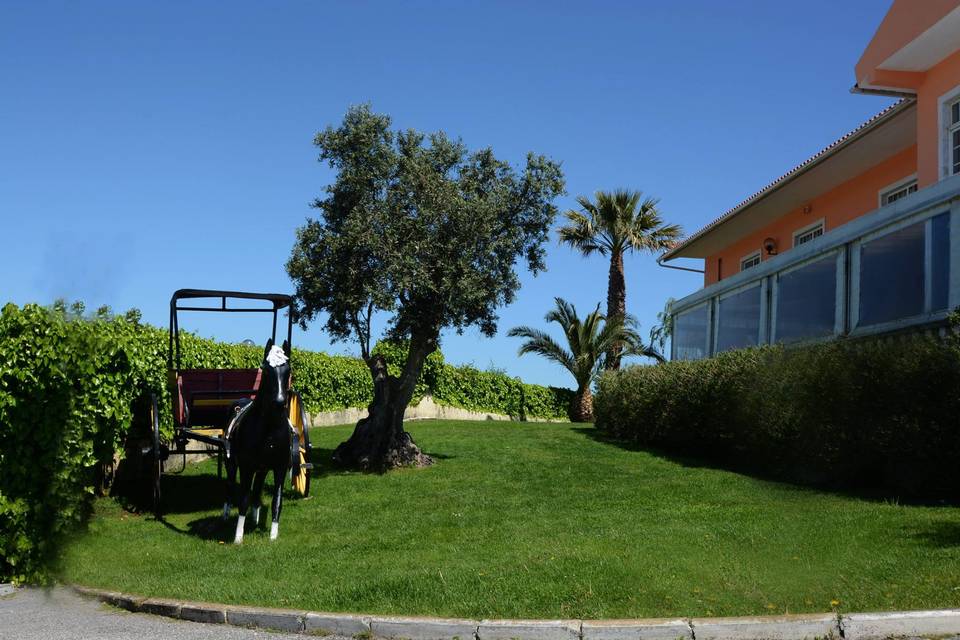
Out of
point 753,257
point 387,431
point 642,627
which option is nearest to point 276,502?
point 642,627

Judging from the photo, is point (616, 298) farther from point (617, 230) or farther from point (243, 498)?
point (243, 498)

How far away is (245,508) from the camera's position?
1105cm

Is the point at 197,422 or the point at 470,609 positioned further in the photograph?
the point at 197,422

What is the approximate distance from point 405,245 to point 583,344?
20.1 meters

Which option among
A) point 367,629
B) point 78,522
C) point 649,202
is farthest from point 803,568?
point 649,202

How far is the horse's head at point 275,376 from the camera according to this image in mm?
10172

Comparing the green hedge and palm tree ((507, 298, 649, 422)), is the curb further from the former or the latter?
palm tree ((507, 298, 649, 422))

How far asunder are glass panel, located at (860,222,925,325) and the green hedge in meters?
0.81

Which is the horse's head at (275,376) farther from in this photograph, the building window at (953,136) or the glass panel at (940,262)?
the building window at (953,136)

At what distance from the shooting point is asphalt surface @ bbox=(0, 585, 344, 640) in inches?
284

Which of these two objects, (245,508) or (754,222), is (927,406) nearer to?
(245,508)

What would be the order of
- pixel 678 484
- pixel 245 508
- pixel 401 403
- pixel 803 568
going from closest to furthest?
pixel 803 568, pixel 245 508, pixel 678 484, pixel 401 403

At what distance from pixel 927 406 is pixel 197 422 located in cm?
949

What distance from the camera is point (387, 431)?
17281 mm
